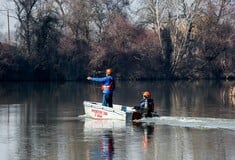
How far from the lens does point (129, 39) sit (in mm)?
79875

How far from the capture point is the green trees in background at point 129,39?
7656 cm

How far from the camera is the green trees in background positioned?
76.6 meters

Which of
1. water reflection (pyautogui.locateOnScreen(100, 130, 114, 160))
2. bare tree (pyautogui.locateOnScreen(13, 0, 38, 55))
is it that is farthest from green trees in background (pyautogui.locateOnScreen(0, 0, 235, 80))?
water reflection (pyautogui.locateOnScreen(100, 130, 114, 160))

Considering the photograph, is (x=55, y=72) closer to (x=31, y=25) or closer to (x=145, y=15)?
(x=31, y=25)

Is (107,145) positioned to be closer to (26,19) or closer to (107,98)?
(107,98)

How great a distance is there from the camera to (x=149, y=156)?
14164 millimetres

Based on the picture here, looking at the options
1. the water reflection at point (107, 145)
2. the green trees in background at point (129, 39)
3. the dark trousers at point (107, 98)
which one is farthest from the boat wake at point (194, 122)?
the green trees in background at point (129, 39)

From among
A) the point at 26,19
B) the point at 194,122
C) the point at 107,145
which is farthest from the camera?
the point at 26,19

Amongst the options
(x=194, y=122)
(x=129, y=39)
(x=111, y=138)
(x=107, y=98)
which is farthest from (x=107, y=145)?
(x=129, y=39)

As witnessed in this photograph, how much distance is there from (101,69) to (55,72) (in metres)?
5.50

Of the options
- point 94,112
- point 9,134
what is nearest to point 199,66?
point 94,112

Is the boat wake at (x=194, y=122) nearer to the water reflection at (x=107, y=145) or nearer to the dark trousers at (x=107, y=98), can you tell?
the dark trousers at (x=107, y=98)

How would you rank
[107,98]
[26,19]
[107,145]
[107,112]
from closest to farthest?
1. [107,145]
2. [107,112]
3. [107,98]
4. [26,19]

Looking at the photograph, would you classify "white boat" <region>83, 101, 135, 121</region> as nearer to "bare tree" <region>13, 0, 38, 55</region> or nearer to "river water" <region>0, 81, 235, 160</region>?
"river water" <region>0, 81, 235, 160</region>
